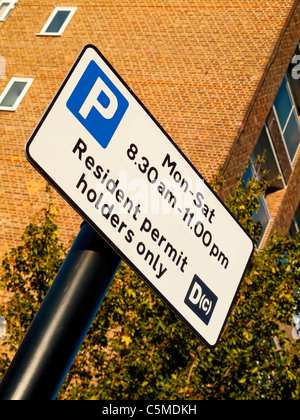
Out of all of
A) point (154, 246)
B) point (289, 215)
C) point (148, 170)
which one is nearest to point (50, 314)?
point (154, 246)

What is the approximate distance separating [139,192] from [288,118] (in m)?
17.6

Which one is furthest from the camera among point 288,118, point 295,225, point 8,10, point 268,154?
point 295,225

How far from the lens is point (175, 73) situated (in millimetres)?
16078

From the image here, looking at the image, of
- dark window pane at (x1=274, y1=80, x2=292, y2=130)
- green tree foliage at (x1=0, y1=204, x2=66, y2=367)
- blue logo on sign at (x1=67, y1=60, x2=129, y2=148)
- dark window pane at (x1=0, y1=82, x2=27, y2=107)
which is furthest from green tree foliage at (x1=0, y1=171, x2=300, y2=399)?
dark window pane at (x1=274, y1=80, x2=292, y2=130)

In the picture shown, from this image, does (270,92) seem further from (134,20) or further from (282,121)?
(134,20)

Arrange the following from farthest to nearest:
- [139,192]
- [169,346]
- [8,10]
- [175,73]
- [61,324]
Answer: [8,10], [175,73], [169,346], [139,192], [61,324]

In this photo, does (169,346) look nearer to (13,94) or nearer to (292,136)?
(13,94)

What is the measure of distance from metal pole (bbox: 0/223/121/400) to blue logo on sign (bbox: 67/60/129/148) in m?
0.39

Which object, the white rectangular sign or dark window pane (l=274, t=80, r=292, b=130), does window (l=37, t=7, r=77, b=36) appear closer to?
dark window pane (l=274, t=80, r=292, b=130)

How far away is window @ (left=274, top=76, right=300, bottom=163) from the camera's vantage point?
18016mm

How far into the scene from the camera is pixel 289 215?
20469 millimetres

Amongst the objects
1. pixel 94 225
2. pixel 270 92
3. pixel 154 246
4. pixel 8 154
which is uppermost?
pixel 270 92

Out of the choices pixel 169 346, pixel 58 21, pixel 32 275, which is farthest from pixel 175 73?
pixel 169 346

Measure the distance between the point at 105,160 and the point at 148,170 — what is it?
9.4 inches
